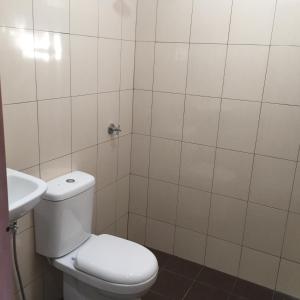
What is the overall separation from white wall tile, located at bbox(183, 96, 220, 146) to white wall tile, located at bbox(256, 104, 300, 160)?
0.28 metres

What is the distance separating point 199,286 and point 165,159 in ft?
2.86

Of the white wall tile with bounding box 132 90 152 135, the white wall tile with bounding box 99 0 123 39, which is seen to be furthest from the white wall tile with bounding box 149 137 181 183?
the white wall tile with bounding box 99 0 123 39

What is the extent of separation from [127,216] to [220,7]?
1603 millimetres

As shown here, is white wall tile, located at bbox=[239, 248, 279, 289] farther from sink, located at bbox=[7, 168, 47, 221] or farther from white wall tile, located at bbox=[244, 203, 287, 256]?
sink, located at bbox=[7, 168, 47, 221]

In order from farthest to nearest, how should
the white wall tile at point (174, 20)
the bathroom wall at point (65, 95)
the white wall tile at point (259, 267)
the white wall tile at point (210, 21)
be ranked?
the white wall tile at point (259, 267) → the white wall tile at point (174, 20) → the white wall tile at point (210, 21) → the bathroom wall at point (65, 95)

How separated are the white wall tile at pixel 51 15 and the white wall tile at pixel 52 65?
0.10ft

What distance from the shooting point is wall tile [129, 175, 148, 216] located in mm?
2543

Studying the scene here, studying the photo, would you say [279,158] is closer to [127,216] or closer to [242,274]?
[242,274]

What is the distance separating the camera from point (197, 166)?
2309 millimetres

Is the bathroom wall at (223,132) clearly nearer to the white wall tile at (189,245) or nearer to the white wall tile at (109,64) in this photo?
the white wall tile at (189,245)

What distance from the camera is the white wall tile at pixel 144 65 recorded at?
228cm

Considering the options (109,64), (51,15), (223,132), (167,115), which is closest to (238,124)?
(223,132)

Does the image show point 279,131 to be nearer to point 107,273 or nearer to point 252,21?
point 252,21

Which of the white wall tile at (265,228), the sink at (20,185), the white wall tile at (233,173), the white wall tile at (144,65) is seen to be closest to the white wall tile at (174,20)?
the white wall tile at (144,65)
